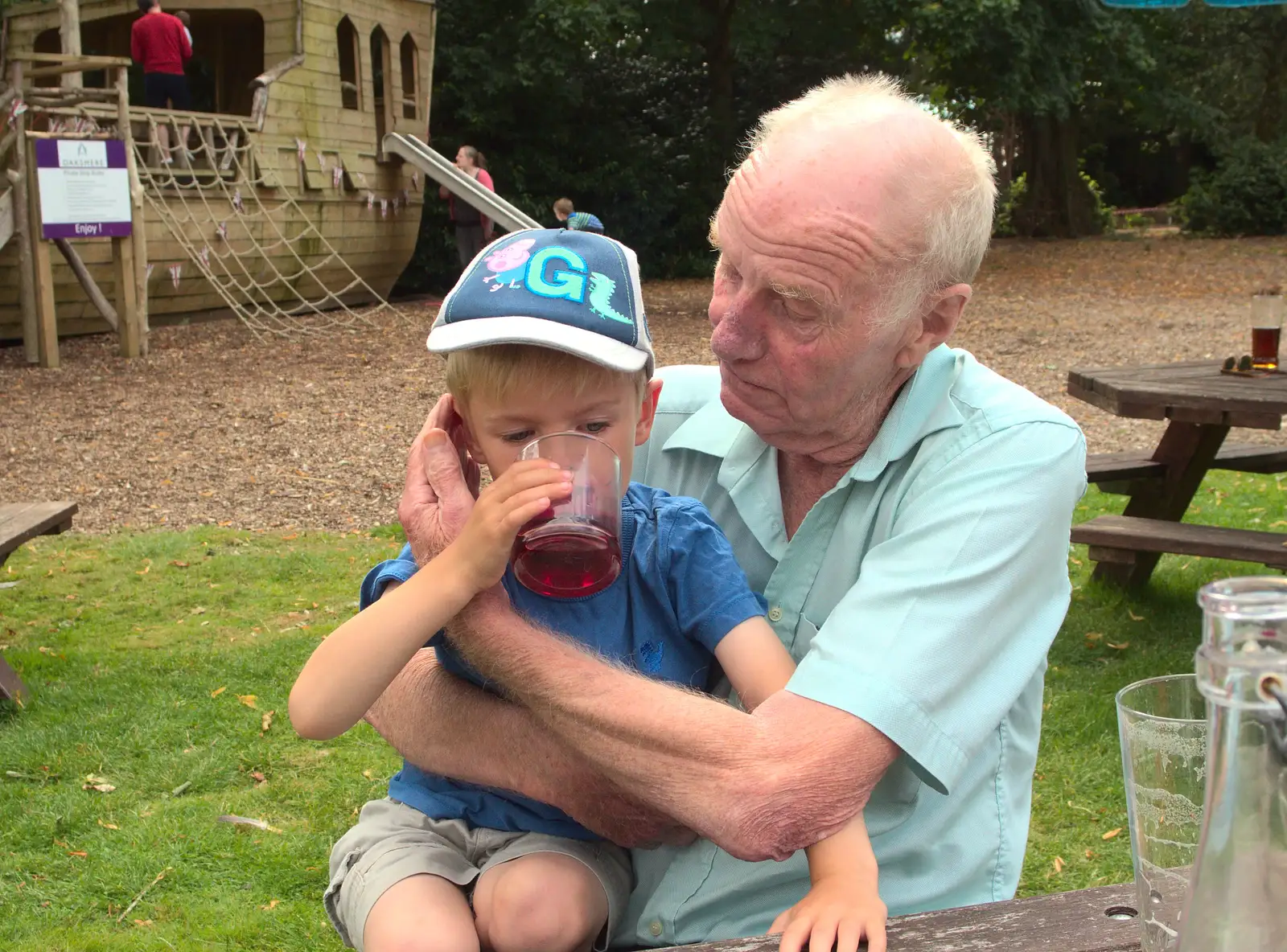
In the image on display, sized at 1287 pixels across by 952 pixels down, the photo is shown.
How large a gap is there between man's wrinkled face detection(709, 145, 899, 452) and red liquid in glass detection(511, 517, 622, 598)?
1.36 feet

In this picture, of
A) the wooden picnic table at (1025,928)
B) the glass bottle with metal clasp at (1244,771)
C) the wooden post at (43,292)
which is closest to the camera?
the glass bottle with metal clasp at (1244,771)

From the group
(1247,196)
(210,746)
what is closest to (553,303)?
(210,746)

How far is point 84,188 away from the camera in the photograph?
1242 centimetres

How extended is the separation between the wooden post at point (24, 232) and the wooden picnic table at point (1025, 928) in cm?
1247

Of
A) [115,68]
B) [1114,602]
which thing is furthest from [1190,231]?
[1114,602]

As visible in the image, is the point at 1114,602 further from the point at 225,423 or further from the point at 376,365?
the point at 376,365

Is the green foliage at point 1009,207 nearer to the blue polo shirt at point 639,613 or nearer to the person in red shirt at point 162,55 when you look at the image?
the person in red shirt at point 162,55

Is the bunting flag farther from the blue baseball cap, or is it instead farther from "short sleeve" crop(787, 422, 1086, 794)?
"short sleeve" crop(787, 422, 1086, 794)

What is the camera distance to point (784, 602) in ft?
6.81

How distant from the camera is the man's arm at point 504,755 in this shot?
186 centimetres

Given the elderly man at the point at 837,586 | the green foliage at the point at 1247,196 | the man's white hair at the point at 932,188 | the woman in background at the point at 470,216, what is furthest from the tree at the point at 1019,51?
the elderly man at the point at 837,586

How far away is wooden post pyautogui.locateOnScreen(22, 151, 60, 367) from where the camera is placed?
12164 mm

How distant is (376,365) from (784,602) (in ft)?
38.9

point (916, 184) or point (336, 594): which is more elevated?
point (916, 184)
